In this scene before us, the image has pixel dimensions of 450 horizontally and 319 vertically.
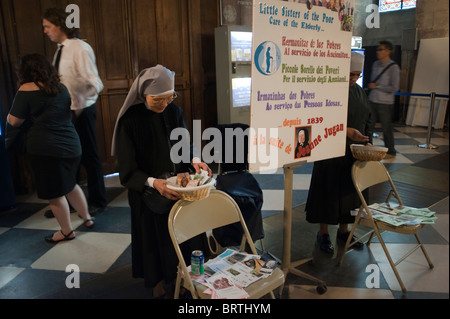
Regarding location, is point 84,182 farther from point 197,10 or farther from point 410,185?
point 410,185

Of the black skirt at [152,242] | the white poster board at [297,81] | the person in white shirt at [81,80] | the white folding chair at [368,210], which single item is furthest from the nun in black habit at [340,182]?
the person in white shirt at [81,80]

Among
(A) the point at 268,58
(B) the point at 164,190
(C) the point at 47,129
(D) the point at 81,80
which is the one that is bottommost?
(B) the point at 164,190

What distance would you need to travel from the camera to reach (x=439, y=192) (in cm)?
421

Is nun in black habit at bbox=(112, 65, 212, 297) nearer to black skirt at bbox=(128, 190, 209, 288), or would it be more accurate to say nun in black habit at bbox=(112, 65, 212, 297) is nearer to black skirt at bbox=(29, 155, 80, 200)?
black skirt at bbox=(128, 190, 209, 288)

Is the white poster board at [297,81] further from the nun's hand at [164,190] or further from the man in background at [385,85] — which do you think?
the man in background at [385,85]

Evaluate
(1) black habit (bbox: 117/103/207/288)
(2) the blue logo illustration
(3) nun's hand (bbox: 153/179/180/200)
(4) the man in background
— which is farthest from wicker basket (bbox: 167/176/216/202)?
Result: (4) the man in background

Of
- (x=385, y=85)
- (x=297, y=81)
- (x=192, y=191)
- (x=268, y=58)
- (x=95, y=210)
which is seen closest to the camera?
(x=192, y=191)

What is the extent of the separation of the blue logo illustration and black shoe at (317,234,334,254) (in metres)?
1.60

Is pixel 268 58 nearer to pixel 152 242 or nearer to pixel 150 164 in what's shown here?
pixel 150 164

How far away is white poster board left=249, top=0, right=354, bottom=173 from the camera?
1.87 metres

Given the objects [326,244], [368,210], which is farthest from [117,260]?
[368,210]

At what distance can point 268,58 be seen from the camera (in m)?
1.87

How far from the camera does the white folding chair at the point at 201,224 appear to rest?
1.68 m

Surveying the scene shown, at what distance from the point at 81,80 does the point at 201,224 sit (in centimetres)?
223
